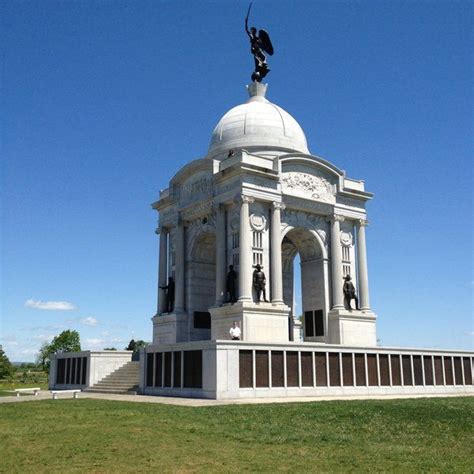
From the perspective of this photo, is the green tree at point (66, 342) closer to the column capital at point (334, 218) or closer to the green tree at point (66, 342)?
the green tree at point (66, 342)

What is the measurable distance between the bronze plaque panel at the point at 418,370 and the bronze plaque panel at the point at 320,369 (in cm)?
736

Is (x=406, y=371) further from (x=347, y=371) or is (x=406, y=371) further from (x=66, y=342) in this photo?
(x=66, y=342)

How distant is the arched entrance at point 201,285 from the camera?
4197cm

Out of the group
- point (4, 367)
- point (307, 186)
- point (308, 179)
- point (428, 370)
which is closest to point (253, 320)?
point (307, 186)

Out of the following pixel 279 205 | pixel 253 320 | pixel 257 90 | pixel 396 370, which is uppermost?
pixel 257 90

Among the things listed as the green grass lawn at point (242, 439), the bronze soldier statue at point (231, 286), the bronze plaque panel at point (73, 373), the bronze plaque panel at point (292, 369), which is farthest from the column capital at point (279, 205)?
the green grass lawn at point (242, 439)

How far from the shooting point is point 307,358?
101 ft

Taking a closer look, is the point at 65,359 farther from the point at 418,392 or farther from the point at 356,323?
the point at 418,392

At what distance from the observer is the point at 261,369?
2892cm

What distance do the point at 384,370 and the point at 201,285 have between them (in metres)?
15.2

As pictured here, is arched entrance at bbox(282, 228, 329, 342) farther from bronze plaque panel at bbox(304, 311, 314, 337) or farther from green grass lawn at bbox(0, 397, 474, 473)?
green grass lawn at bbox(0, 397, 474, 473)

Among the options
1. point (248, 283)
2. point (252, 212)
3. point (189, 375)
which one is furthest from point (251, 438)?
point (252, 212)

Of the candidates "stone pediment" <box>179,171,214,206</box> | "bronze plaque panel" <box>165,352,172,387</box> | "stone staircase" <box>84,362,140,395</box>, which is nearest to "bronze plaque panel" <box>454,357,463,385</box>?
"bronze plaque panel" <box>165,352,172,387</box>

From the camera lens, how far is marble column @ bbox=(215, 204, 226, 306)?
37625 mm
